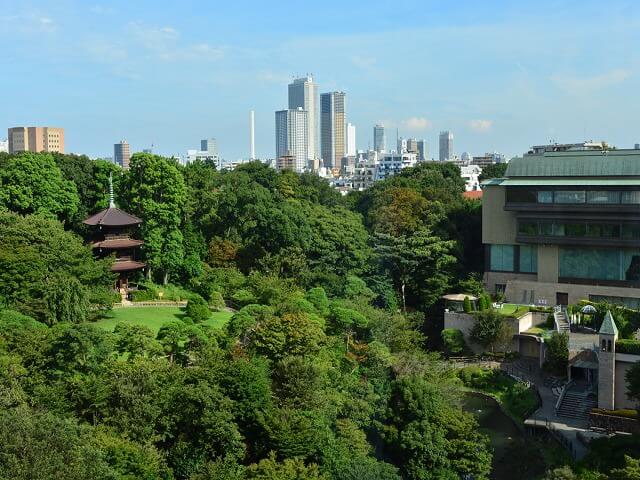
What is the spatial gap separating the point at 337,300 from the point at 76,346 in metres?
10.7

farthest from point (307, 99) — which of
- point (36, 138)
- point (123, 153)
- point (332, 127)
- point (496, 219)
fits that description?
point (496, 219)

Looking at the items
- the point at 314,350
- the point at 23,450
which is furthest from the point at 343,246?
the point at 23,450

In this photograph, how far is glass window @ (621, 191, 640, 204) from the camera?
2698 cm

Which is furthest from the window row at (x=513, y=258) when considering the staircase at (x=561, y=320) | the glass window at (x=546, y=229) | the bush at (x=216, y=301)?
the bush at (x=216, y=301)

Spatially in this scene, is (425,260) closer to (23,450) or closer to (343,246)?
(343,246)

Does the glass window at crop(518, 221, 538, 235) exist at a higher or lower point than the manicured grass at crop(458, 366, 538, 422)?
higher

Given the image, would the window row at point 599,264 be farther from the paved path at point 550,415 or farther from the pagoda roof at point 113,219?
the pagoda roof at point 113,219

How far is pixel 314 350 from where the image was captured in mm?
18516

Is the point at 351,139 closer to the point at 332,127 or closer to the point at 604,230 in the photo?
the point at 332,127

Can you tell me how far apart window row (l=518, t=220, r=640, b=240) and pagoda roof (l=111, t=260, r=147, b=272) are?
47.8ft

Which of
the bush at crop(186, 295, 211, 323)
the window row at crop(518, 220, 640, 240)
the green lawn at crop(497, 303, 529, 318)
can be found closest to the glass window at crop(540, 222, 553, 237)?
the window row at crop(518, 220, 640, 240)

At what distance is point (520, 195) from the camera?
95.9 feet

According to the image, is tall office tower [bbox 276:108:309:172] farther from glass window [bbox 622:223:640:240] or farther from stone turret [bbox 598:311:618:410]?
stone turret [bbox 598:311:618:410]

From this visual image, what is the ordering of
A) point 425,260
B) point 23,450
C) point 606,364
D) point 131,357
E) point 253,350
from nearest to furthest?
1. point 23,450
2. point 131,357
3. point 253,350
4. point 606,364
5. point 425,260
